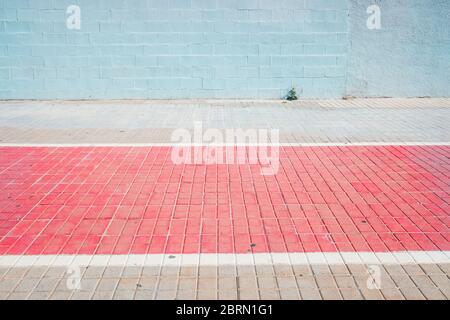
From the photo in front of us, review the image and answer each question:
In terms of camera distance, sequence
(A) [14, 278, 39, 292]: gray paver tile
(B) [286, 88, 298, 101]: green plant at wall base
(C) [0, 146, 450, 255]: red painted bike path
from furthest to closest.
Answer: (B) [286, 88, 298, 101]: green plant at wall base
(C) [0, 146, 450, 255]: red painted bike path
(A) [14, 278, 39, 292]: gray paver tile

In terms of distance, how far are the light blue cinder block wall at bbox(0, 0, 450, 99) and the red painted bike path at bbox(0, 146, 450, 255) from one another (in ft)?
13.4

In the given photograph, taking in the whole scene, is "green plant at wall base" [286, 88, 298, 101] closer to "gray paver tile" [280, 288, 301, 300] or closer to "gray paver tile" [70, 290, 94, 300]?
"gray paver tile" [280, 288, 301, 300]

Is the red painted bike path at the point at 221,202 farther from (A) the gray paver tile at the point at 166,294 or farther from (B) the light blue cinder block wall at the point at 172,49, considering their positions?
(B) the light blue cinder block wall at the point at 172,49

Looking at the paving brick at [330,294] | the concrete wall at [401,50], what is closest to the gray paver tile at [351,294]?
the paving brick at [330,294]

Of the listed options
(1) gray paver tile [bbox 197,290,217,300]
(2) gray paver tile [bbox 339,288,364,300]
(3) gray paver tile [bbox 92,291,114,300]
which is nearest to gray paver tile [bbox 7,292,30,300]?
(3) gray paver tile [bbox 92,291,114,300]

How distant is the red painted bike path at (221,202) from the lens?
4.68 meters

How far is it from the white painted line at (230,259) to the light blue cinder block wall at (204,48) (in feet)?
25.0

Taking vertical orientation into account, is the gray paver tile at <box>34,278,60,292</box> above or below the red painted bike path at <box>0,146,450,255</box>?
below

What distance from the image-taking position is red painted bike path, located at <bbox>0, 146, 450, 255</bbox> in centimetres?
468

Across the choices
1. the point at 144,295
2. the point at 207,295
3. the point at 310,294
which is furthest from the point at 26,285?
the point at 310,294

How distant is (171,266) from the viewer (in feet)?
13.9

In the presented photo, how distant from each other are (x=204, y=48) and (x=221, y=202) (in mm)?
6494

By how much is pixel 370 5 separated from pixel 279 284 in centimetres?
908
